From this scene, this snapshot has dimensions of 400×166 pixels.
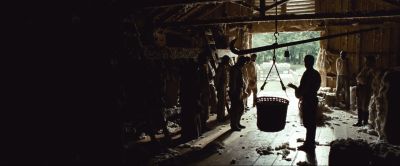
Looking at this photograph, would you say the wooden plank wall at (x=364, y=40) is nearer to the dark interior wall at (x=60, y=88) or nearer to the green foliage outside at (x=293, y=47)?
the dark interior wall at (x=60, y=88)

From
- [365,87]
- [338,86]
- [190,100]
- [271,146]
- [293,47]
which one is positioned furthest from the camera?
[293,47]

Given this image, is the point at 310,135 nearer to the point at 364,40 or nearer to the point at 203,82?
the point at 203,82

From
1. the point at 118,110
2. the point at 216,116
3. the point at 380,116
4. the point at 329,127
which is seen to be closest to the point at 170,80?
the point at 216,116

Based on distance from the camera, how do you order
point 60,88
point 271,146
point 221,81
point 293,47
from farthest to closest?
point 293,47 → point 221,81 → point 271,146 → point 60,88

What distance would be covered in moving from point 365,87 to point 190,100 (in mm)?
5685

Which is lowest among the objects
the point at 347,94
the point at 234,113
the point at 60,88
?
the point at 347,94

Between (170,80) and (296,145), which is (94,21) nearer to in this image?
(170,80)

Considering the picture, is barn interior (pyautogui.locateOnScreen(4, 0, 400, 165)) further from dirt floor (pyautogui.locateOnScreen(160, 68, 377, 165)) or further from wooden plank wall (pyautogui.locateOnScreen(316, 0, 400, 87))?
wooden plank wall (pyautogui.locateOnScreen(316, 0, 400, 87))

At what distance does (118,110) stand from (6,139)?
193cm

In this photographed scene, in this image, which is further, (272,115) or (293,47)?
(293,47)

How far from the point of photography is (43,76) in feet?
18.8

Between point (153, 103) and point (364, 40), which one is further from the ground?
point (364, 40)

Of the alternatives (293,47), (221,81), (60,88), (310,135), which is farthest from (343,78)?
(293,47)

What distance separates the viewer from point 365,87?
32.3 feet
